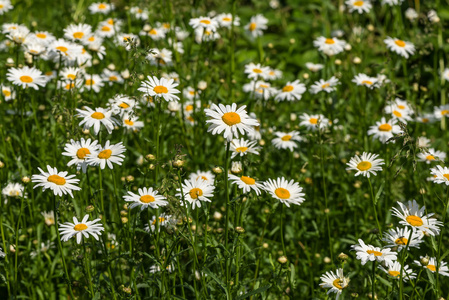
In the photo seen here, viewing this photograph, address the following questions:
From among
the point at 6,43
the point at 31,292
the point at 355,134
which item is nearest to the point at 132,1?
the point at 6,43

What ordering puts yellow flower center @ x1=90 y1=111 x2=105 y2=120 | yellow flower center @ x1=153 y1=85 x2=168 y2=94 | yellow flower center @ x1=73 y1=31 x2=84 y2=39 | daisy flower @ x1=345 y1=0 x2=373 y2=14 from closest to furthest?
yellow flower center @ x1=153 y1=85 x2=168 y2=94
yellow flower center @ x1=90 y1=111 x2=105 y2=120
yellow flower center @ x1=73 y1=31 x2=84 y2=39
daisy flower @ x1=345 y1=0 x2=373 y2=14

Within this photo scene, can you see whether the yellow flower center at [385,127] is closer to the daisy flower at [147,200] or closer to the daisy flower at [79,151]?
the daisy flower at [147,200]

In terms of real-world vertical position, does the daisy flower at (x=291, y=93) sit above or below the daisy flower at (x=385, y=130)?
above

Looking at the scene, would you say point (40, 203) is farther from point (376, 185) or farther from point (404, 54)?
point (404, 54)

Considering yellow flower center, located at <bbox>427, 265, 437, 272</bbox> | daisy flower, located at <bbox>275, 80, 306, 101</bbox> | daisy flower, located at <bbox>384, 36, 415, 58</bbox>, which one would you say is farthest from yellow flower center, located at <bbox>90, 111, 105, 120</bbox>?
daisy flower, located at <bbox>384, 36, 415, 58</bbox>

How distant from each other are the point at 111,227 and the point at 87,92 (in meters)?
1.26

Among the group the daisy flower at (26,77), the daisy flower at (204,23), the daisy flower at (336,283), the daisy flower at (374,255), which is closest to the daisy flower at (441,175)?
the daisy flower at (374,255)

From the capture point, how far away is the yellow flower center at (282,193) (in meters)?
2.76

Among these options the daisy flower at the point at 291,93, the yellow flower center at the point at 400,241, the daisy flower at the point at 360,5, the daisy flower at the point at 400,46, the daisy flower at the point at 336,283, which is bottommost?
the daisy flower at the point at 336,283

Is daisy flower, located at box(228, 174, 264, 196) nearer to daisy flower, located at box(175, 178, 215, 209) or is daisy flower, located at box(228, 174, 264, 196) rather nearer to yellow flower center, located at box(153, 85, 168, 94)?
daisy flower, located at box(175, 178, 215, 209)

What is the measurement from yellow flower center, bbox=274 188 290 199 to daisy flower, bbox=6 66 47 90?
1778 mm

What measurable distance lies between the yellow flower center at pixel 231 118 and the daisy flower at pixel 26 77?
1.63 metres

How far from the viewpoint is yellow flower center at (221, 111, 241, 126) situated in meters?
2.39

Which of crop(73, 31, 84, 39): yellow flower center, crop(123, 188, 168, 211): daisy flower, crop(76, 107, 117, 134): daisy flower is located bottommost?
crop(123, 188, 168, 211): daisy flower
